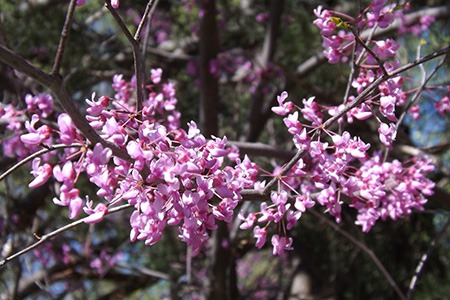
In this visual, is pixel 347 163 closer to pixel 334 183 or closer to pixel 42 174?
pixel 334 183

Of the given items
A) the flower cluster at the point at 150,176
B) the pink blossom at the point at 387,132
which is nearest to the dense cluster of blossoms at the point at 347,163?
the pink blossom at the point at 387,132

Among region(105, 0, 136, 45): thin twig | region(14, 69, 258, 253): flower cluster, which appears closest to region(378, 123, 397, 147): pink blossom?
region(14, 69, 258, 253): flower cluster

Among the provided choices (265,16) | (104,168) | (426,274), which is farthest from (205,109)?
(426,274)

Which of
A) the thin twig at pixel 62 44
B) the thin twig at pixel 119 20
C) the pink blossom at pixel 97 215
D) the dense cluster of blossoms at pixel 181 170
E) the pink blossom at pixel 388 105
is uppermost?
the thin twig at pixel 119 20

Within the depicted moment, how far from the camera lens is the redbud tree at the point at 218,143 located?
4.75ft

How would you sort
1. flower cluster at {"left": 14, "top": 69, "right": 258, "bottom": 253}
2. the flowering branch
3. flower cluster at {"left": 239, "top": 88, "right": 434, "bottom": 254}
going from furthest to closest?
flower cluster at {"left": 239, "top": 88, "right": 434, "bottom": 254} → flower cluster at {"left": 14, "top": 69, "right": 258, "bottom": 253} → the flowering branch

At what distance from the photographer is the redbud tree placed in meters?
1.45

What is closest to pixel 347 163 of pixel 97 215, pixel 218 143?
pixel 218 143

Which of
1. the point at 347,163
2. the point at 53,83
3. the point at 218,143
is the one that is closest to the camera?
the point at 53,83

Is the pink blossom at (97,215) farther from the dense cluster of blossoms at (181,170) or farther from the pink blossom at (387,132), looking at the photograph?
the pink blossom at (387,132)

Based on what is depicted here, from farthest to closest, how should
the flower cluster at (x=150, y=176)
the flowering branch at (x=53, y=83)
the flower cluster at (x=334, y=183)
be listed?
the flower cluster at (x=334, y=183) → the flower cluster at (x=150, y=176) → the flowering branch at (x=53, y=83)

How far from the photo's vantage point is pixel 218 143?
1.51m

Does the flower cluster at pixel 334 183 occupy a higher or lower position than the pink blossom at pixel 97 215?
higher

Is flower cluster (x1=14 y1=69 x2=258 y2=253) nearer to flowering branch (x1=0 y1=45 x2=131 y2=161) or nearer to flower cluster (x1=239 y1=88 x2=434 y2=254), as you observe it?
flowering branch (x1=0 y1=45 x2=131 y2=161)
